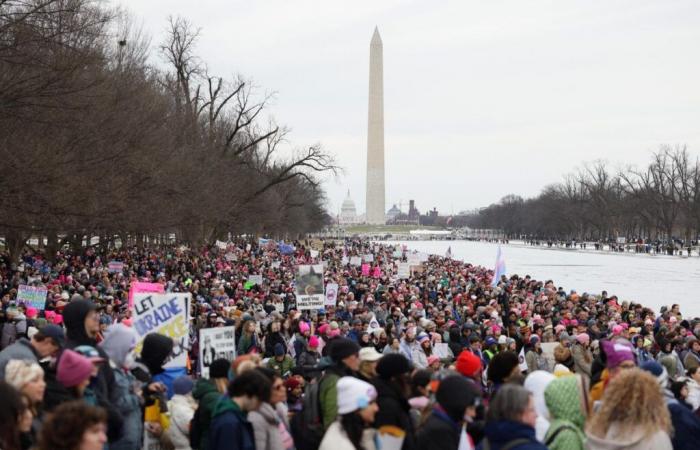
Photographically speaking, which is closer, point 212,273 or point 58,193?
point 58,193

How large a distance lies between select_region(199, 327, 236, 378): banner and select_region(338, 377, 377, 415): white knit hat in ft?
13.5

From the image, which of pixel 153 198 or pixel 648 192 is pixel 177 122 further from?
pixel 648 192

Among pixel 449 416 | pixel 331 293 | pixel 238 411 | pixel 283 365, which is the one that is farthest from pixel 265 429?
pixel 331 293

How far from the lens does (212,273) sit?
32125 millimetres

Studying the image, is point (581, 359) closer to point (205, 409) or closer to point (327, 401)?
point (327, 401)

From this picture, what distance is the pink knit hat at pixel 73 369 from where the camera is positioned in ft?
19.1

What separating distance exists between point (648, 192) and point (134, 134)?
91693mm

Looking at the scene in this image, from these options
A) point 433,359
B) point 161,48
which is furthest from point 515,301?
point 161,48

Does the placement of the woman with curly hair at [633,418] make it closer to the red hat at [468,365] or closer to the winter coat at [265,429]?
the red hat at [468,365]

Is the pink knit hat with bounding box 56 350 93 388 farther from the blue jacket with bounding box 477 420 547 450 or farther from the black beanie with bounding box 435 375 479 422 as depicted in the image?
the blue jacket with bounding box 477 420 547 450

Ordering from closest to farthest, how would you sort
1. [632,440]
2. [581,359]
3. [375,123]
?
[632,440], [581,359], [375,123]

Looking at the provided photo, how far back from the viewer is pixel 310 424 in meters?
6.92

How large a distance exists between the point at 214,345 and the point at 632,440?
5.39 meters

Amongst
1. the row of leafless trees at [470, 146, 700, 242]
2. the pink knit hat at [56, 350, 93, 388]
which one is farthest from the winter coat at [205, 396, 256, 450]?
the row of leafless trees at [470, 146, 700, 242]
